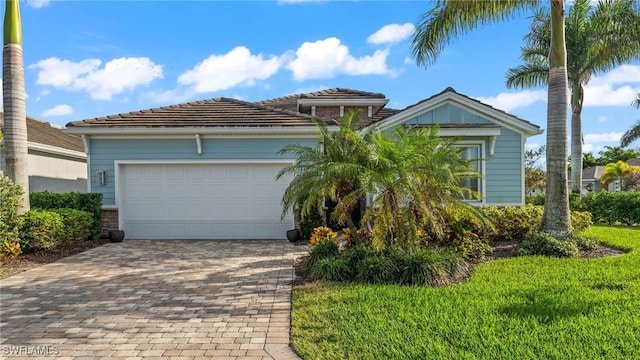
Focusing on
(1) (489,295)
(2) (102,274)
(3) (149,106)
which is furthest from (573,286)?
(3) (149,106)

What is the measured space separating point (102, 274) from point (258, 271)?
111 inches

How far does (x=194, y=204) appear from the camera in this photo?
36.3ft

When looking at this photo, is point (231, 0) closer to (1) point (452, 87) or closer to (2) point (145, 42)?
(2) point (145, 42)

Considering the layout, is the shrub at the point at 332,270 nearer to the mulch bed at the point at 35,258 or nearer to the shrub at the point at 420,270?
the shrub at the point at 420,270

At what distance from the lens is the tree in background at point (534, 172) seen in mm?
23250

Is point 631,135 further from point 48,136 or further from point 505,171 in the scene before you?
point 48,136

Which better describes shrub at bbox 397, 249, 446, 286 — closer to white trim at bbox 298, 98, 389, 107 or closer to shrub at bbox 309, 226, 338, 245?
shrub at bbox 309, 226, 338, 245

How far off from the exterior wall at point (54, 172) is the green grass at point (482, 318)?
43.0 ft

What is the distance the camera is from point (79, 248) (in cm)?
943

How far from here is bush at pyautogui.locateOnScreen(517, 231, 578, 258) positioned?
751cm

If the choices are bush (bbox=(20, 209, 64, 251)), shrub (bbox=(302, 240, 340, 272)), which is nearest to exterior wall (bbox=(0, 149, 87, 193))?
bush (bbox=(20, 209, 64, 251))

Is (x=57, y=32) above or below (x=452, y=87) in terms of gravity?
above

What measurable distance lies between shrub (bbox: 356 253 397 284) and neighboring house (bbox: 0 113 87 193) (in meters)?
12.4

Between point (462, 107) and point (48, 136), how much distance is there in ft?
53.4
